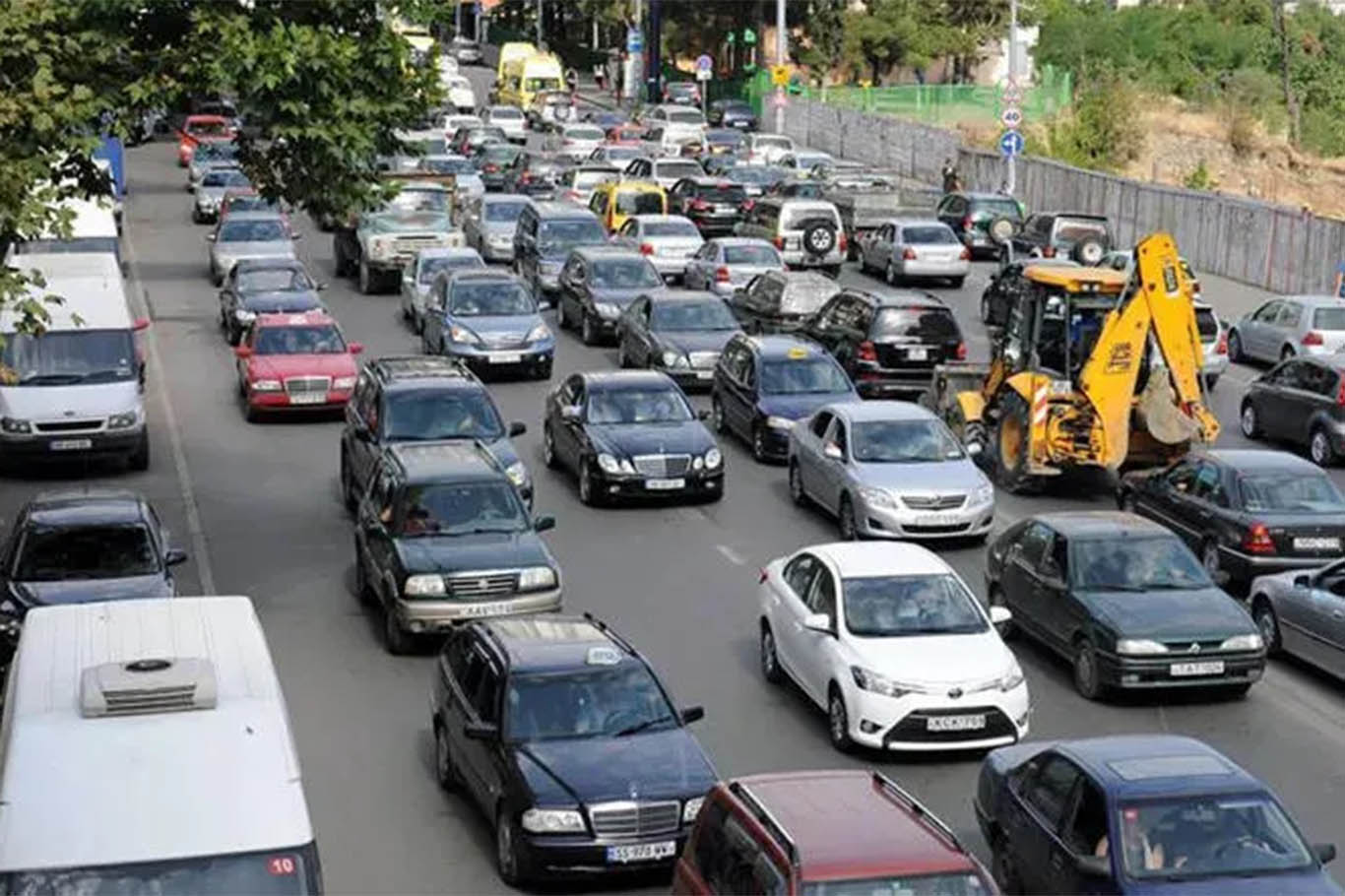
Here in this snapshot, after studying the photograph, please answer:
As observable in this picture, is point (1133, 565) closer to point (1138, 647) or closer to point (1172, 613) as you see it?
point (1172, 613)

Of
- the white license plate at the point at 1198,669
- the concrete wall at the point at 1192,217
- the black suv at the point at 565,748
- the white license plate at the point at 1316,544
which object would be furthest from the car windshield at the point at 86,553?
the concrete wall at the point at 1192,217

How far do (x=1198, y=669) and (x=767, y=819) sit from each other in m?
→ 8.06

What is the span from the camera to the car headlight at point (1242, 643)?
20406 mm

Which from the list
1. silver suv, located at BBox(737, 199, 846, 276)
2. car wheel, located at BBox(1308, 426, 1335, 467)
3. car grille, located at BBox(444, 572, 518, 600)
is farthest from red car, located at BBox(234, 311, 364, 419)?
silver suv, located at BBox(737, 199, 846, 276)

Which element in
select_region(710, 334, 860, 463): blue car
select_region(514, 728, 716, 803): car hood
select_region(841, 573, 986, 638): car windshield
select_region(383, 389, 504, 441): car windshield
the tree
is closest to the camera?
select_region(514, 728, 716, 803): car hood

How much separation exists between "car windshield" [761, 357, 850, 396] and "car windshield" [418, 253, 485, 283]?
1015 centimetres

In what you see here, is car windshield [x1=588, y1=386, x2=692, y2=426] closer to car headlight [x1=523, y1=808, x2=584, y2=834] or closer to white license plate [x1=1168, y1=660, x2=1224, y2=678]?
white license plate [x1=1168, y1=660, x2=1224, y2=678]

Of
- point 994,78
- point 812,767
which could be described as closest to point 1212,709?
point 812,767

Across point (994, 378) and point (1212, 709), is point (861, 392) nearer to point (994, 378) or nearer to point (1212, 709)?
point (994, 378)

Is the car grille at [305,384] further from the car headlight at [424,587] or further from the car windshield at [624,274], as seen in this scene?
the car headlight at [424,587]

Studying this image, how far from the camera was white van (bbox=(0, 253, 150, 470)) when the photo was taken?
30.3m

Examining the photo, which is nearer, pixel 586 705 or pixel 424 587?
pixel 586 705

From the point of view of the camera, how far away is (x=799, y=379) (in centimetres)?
3103

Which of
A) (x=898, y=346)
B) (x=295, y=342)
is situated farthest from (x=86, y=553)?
(x=898, y=346)
